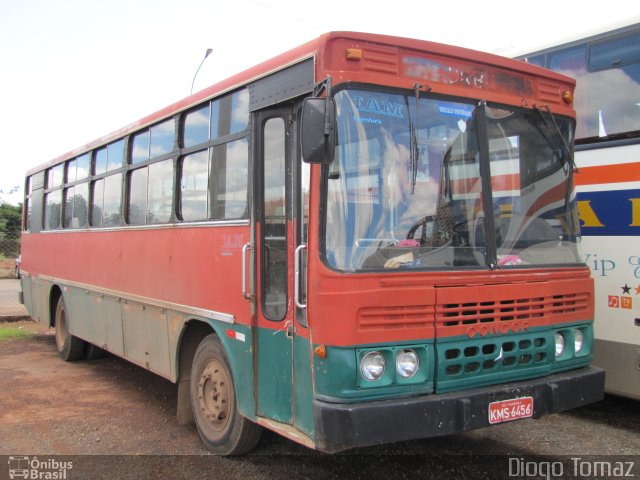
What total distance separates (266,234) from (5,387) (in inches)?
194

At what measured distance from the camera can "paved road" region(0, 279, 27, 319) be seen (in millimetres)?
13504

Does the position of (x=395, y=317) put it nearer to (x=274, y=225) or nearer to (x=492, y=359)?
(x=492, y=359)

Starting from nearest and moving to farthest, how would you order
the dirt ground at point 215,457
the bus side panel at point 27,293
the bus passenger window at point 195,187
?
the dirt ground at point 215,457 < the bus passenger window at point 195,187 < the bus side panel at point 27,293

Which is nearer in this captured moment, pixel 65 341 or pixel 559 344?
pixel 559 344

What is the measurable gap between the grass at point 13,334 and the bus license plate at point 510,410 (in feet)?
31.9

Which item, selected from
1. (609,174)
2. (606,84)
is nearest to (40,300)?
(609,174)

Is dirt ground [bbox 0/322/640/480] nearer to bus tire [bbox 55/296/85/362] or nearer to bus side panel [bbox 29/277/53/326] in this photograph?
bus tire [bbox 55/296/85/362]

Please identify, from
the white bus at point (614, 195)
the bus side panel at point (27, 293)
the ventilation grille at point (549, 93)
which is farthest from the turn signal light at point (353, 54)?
the bus side panel at point (27, 293)

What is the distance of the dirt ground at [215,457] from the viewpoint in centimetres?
459

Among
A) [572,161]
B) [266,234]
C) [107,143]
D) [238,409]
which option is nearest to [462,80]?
[572,161]

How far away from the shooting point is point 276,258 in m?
4.17

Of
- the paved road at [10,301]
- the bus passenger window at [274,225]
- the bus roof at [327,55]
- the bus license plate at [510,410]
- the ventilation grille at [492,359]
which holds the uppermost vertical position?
the bus roof at [327,55]

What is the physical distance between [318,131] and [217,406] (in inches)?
105

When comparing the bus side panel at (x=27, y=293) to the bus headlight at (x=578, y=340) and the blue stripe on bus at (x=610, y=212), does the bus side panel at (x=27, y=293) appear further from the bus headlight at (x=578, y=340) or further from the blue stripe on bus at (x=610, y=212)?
the bus headlight at (x=578, y=340)
